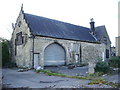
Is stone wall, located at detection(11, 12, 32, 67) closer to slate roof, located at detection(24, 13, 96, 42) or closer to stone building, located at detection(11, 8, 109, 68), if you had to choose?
stone building, located at detection(11, 8, 109, 68)

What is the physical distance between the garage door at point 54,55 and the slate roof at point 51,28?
177 cm

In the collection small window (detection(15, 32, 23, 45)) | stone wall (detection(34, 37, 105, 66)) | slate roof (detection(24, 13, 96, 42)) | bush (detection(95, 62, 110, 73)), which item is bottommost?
bush (detection(95, 62, 110, 73))

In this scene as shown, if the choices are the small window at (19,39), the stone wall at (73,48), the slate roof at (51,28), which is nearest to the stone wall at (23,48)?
the small window at (19,39)

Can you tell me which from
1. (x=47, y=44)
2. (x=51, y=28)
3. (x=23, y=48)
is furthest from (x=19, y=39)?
(x=51, y=28)

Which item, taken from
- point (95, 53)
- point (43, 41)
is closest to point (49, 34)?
point (43, 41)

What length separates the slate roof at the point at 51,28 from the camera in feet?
69.3

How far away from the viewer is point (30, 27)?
2023 cm

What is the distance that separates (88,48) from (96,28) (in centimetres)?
760

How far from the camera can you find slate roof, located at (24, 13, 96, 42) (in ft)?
69.3

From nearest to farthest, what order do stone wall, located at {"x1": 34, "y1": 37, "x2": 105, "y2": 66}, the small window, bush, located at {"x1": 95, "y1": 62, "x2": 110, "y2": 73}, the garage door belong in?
1. bush, located at {"x1": 95, "y1": 62, "x2": 110, "y2": 73}
2. stone wall, located at {"x1": 34, "y1": 37, "x2": 105, "y2": 66}
3. the garage door
4. the small window

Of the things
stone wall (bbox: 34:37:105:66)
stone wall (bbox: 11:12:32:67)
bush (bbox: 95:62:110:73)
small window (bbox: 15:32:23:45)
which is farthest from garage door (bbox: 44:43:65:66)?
bush (bbox: 95:62:110:73)

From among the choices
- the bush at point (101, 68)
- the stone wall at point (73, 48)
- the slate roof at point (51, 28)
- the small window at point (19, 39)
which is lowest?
the bush at point (101, 68)

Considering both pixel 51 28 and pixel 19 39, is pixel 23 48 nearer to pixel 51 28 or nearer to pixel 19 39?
pixel 19 39

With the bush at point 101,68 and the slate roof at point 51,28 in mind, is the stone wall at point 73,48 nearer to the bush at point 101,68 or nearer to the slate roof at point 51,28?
the slate roof at point 51,28
